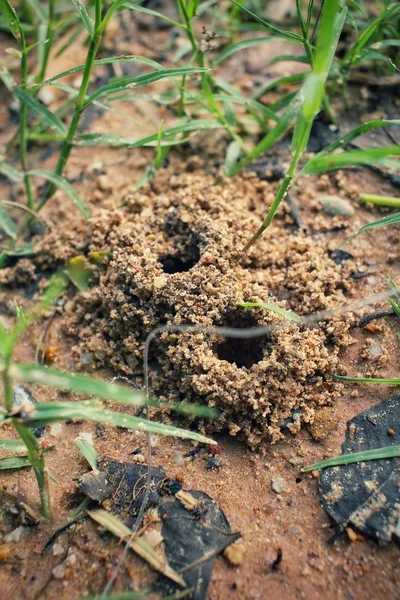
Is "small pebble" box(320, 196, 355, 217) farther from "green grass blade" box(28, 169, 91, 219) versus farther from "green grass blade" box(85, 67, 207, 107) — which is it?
"green grass blade" box(28, 169, 91, 219)

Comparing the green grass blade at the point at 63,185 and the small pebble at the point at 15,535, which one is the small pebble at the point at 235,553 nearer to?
the small pebble at the point at 15,535

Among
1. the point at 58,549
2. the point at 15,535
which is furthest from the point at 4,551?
the point at 58,549

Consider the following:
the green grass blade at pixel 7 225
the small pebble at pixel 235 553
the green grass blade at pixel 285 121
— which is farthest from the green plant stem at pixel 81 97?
the small pebble at pixel 235 553

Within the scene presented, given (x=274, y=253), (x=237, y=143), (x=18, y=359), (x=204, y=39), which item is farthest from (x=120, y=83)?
(x=18, y=359)

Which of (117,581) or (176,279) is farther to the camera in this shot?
(176,279)

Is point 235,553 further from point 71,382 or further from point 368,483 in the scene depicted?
point 71,382

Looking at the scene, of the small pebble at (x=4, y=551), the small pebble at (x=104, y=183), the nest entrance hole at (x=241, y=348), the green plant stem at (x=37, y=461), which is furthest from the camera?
the small pebble at (x=104, y=183)

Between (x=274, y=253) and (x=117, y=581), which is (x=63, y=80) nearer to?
(x=274, y=253)
